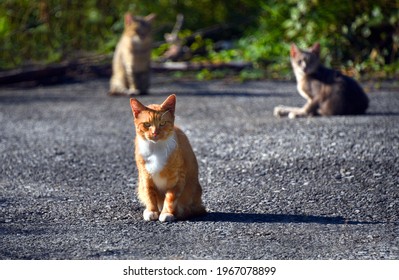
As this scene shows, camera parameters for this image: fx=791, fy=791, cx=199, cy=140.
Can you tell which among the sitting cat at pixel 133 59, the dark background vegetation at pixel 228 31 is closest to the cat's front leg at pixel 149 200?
the sitting cat at pixel 133 59

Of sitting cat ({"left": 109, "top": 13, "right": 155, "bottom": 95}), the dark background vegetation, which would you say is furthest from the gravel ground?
the dark background vegetation

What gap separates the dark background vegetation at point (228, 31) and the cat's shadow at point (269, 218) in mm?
6059

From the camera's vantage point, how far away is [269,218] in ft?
16.0

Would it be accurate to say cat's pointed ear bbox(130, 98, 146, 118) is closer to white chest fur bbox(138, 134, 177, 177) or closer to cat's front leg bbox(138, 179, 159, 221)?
white chest fur bbox(138, 134, 177, 177)

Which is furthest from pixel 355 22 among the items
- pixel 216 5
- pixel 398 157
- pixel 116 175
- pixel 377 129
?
pixel 116 175

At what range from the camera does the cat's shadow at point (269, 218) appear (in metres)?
4.80

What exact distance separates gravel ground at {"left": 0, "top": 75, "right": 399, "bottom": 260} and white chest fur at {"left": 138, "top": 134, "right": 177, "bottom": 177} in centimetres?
35

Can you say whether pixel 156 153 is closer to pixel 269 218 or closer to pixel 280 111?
pixel 269 218

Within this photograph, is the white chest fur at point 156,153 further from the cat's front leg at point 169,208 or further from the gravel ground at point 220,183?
the gravel ground at point 220,183

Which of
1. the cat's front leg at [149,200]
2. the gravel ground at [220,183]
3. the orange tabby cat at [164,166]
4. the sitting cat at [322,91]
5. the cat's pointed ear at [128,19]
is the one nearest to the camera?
the gravel ground at [220,183]

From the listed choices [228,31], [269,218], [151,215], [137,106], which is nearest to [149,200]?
[151,215]

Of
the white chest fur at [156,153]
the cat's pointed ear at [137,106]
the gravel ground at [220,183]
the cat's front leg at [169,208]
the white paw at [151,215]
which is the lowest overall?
the gravel ground at [220,183]
